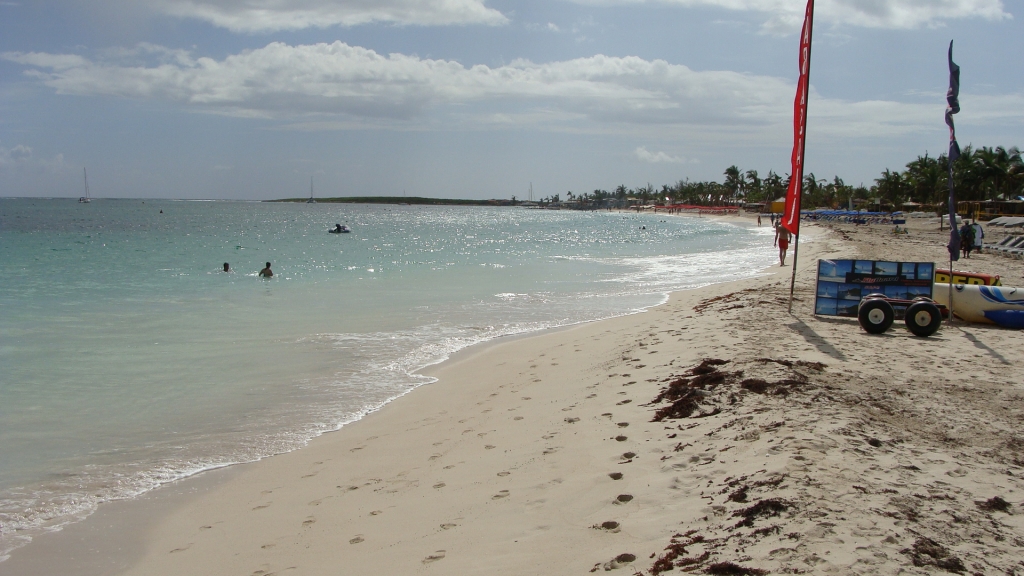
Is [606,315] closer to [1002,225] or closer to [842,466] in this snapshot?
[842,466]

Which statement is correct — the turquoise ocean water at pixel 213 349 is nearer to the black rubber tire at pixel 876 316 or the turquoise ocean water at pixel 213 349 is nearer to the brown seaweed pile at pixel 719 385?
the brown seaweed pile at pixel 719 385

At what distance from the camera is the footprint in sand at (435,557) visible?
13.8 ft

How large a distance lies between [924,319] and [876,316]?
63cm

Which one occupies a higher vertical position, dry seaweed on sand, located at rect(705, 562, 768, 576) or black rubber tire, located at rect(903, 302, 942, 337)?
black rubber tire, located at rect(903, 302, 942, 337)

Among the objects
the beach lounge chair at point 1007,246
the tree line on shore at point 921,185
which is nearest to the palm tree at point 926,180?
the tree line on shore at point 921,185

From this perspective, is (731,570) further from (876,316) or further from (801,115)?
(801,115)

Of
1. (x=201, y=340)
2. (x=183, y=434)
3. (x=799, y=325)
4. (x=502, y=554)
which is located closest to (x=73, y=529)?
(x=183, y=434)

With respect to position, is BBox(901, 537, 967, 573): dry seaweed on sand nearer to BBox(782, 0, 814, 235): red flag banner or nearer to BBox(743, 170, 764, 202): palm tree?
BBox(782, 0, 814, 235): red flag banner

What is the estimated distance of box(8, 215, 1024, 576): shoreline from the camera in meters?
3.69

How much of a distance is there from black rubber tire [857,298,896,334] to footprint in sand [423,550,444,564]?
824 centimetres

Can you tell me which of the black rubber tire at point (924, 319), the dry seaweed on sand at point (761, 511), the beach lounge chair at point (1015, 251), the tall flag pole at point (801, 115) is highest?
the tall flag pole at point (801, 115)

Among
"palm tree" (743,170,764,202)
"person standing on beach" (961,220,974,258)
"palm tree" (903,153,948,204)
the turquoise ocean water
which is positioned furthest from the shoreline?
"palm tree" (743,170,764,202)

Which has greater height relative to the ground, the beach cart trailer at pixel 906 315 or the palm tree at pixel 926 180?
the palm tree at pixel 926 180

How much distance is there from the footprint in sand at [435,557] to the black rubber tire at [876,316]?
824cm
